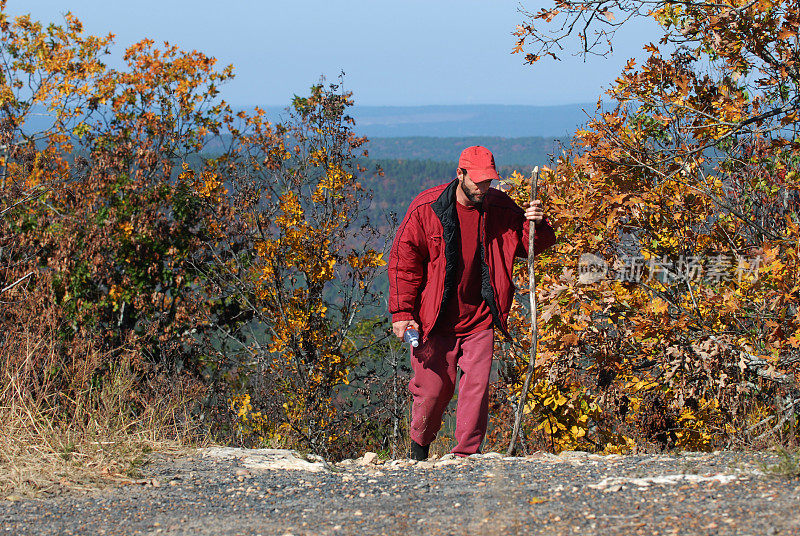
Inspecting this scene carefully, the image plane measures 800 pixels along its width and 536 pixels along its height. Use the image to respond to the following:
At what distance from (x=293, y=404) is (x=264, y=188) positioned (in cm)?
257

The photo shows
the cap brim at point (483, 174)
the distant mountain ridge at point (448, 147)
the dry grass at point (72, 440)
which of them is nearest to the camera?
the dry grass at point (72, 440)

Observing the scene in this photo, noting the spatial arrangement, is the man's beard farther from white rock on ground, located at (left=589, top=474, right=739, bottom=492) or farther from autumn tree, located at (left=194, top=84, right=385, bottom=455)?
autumn tree, located at (left=194, top=84, right=385, bottom=455)

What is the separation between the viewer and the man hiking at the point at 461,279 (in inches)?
170

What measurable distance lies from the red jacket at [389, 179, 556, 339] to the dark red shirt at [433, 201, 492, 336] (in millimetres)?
36

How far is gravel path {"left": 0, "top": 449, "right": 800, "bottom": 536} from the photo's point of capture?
2930 millimetres

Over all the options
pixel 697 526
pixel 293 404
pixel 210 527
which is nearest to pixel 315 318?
pixel 293 404

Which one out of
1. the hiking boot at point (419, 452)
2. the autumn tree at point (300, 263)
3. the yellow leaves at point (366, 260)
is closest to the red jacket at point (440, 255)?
the hiking boot at point (419, 452)

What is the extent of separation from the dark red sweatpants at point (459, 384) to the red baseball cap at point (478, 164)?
85cm

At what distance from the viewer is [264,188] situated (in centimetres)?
946

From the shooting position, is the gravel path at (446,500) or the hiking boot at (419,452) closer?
the gravel path at (446,500)

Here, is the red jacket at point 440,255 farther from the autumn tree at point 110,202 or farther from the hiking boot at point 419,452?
the autumn tree at point 110,202

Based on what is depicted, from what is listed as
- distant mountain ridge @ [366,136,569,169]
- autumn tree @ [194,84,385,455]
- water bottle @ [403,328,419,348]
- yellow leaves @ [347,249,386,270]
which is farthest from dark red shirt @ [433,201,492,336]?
distant mountain ridge @ [366,136,569,169]

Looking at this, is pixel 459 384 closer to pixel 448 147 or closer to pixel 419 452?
pixel 419 452

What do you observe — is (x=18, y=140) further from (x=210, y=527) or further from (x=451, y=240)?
(x=210, y=527)
